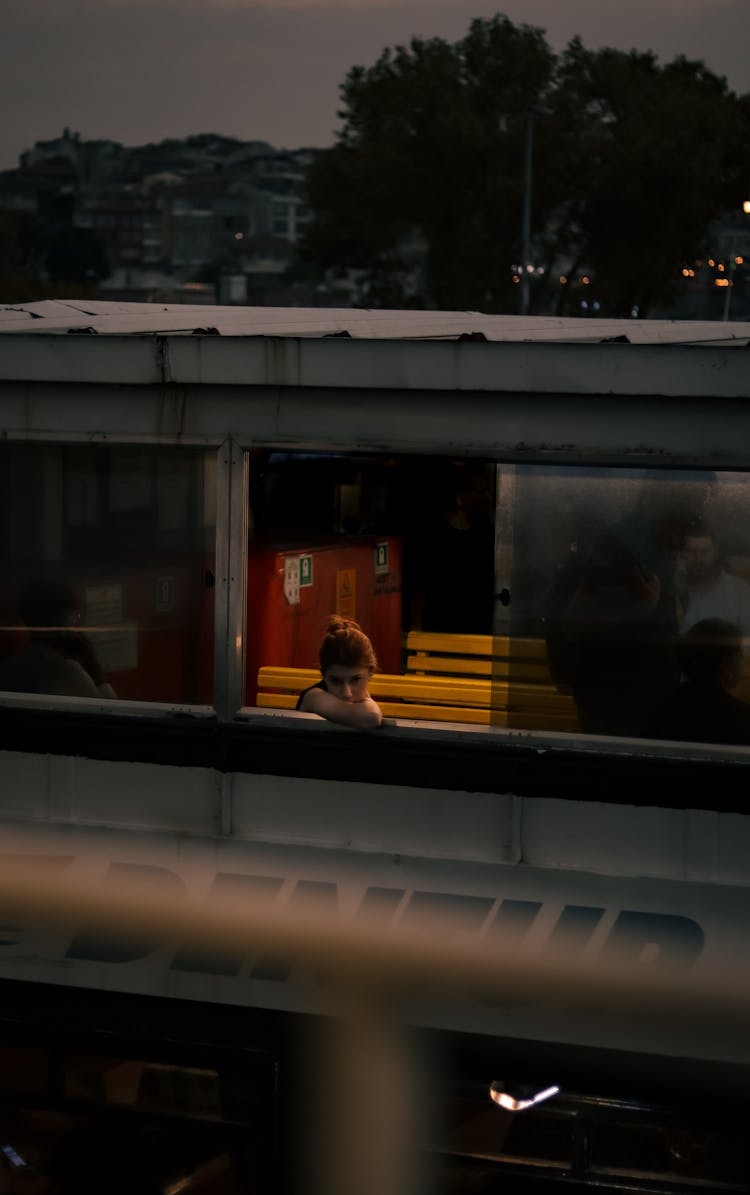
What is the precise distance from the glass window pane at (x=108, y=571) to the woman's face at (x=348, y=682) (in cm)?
38

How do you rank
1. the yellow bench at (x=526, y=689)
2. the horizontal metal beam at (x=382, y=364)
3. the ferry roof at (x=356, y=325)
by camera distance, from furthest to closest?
the ferry roof at (x=356, y=325), the yellow bench at (x=526, y=689), the horizontal metal beam at (x=382, y=364)

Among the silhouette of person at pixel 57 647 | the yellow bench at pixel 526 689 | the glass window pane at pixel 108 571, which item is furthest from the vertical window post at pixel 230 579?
the yellow bench at pixel 526 689

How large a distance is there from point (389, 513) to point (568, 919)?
249cm

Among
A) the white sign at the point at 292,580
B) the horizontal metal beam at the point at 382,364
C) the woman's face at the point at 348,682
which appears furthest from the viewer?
the white sign at the point at 292,580

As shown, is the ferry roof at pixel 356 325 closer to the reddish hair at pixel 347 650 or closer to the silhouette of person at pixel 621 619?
the silhouette of person at pixel 621 619

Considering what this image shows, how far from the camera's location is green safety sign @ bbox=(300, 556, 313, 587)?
5.36 m

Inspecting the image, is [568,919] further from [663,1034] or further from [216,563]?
[216,563]

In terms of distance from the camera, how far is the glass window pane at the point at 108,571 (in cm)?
475

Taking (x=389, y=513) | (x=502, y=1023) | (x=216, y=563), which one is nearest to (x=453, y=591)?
(x=389, y=513)

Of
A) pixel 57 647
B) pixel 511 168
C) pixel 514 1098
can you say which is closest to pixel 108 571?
pixel 57 647

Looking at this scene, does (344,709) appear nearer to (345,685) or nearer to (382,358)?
(345,685)

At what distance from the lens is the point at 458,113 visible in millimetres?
42344

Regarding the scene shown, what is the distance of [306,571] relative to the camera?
5.40 meters

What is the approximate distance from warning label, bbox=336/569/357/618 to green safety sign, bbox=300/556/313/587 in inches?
10.4
